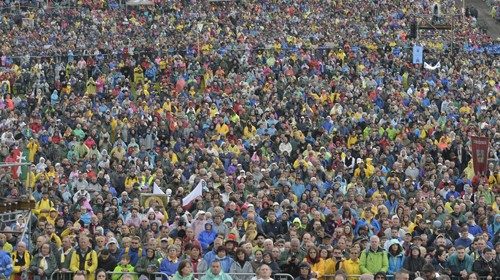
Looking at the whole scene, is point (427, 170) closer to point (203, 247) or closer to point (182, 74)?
point (203, 247)

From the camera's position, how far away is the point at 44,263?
21.1 metres

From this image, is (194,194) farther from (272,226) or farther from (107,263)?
(107,263)

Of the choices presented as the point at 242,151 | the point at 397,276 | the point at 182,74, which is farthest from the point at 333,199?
the point at 182,74

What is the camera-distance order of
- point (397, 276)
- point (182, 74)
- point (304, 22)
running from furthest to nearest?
point (304, 22), point (182, 74), point (397, 276)

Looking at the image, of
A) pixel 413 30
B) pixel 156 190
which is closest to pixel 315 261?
pixel 156 190

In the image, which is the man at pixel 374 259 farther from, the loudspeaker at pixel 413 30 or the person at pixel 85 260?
the loudspeaker at pixel 413 30

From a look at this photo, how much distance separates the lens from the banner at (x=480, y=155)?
29.4m

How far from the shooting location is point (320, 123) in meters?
35.3

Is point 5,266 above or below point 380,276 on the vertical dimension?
below

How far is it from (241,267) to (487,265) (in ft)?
10.3

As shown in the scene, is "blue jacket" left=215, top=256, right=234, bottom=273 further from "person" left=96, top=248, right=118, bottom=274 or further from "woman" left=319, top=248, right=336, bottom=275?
"person" left=96, top=248, right=118, bottom=274

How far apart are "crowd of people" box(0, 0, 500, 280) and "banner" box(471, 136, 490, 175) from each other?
0.52 ft

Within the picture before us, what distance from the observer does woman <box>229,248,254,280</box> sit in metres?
20.6

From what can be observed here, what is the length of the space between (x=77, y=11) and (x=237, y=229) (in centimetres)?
2983
